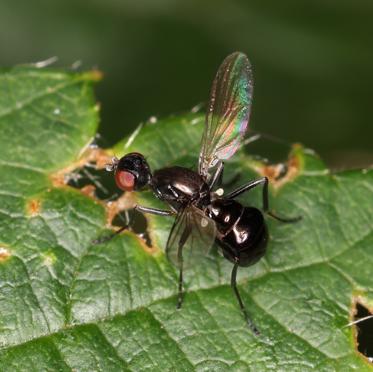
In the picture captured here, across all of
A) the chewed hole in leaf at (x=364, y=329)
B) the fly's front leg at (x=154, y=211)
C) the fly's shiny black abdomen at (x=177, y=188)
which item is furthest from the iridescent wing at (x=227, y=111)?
the chewed hole in leaf at (x=364, y=329)

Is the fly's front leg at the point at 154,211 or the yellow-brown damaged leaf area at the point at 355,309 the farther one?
the fly's front leg at the point at 154,211

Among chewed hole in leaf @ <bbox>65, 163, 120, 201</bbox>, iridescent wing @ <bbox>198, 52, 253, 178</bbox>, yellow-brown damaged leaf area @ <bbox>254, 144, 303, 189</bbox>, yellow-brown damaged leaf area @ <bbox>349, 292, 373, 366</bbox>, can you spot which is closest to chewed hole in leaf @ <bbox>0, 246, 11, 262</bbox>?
chewed hole in leaf @ <bbox>65, 163, 120, 201</bbox>

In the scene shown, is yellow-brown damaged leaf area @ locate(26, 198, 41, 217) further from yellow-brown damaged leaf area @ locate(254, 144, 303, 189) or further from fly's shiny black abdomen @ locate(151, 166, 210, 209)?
yellow-brown damaged leaf area @ locate(254, 144, 303, 189)

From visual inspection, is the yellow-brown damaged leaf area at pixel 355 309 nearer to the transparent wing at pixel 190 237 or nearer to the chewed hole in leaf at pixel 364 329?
the chewed hole in leaf at pixel 364 329

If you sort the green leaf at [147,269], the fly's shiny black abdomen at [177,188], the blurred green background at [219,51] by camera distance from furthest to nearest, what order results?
the blurred green background at [219,51]
the fly's shiny black abdomen at [177,188]
the green leaf at [147,269]

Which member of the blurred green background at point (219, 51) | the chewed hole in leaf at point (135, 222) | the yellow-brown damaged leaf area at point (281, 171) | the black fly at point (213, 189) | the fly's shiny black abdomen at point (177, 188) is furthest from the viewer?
the blurred green background at point (219, 51)

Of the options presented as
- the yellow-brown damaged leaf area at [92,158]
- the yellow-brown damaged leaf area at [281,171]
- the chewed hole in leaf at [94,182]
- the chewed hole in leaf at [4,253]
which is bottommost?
the chewed hole in leaf at [4,253]
